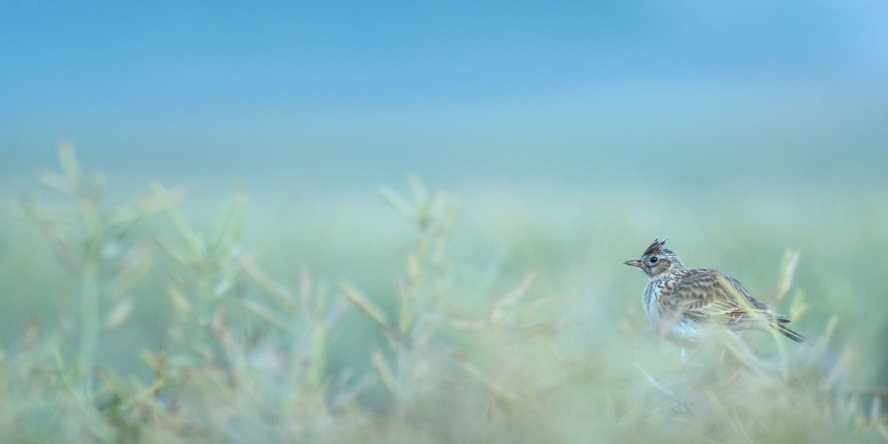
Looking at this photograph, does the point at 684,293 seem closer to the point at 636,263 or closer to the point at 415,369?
the point at 636,263

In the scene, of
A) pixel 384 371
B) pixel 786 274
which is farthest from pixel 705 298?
pixel 384 371

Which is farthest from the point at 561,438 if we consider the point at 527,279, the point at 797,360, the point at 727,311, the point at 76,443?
the point at 727,311

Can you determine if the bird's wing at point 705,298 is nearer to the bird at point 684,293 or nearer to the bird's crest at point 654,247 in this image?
the bird at point 684,293

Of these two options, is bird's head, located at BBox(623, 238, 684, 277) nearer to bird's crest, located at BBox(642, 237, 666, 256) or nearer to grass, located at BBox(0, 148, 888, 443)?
bird's crest, located at BBox(642, 237, 666, 256)

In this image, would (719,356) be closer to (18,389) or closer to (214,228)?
(214,228)

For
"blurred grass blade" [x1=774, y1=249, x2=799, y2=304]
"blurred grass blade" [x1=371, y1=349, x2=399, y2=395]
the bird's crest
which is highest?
the bird's crest

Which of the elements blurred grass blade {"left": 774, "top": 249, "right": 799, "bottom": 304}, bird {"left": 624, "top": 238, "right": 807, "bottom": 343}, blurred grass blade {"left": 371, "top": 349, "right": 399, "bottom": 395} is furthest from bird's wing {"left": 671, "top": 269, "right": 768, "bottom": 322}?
blurred grass blade {"left": 371, "top": 349, "right": 399, "bottom": 395}

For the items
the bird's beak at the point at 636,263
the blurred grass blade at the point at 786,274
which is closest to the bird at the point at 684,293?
the bird's beak at the point at 636,263
